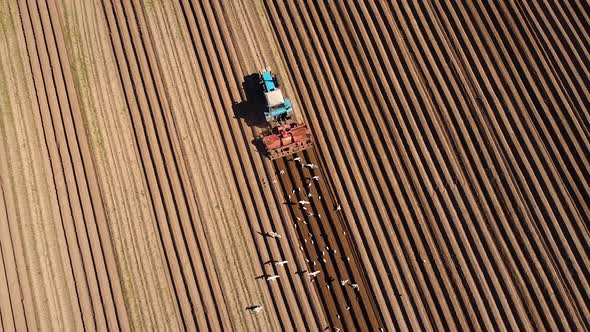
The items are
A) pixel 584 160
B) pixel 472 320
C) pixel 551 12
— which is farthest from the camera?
pixel 551 12

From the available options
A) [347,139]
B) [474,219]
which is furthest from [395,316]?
[347,139]

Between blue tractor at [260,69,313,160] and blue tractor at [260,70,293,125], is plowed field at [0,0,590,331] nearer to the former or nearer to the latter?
blue tractor at [260,69,313,160]

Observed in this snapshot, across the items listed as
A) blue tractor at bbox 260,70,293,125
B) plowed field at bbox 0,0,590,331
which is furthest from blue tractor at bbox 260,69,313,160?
plowed field at bbox 0,0,590,331

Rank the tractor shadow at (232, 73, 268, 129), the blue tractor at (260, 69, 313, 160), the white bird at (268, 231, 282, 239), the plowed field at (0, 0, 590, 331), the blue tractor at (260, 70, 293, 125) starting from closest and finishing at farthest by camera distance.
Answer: the plowed field at (0, 0, 590, 331), the white bird at (268, 231, 282, 239), the blue tractor at (260, 70, 293, 125), the blue tractor at (260, 69, 313, 160), the tractor shadow at (232, 73, 268, 129)

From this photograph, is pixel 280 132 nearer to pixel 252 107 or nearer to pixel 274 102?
pixel 274 102

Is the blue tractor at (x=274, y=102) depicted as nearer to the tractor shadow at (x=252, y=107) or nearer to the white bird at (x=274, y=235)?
the tractor shadow at (x=252, y=107)

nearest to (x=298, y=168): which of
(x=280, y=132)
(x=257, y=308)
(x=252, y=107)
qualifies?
(x=280, y=132)

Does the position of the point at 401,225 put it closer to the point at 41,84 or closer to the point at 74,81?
the point at 74,81
